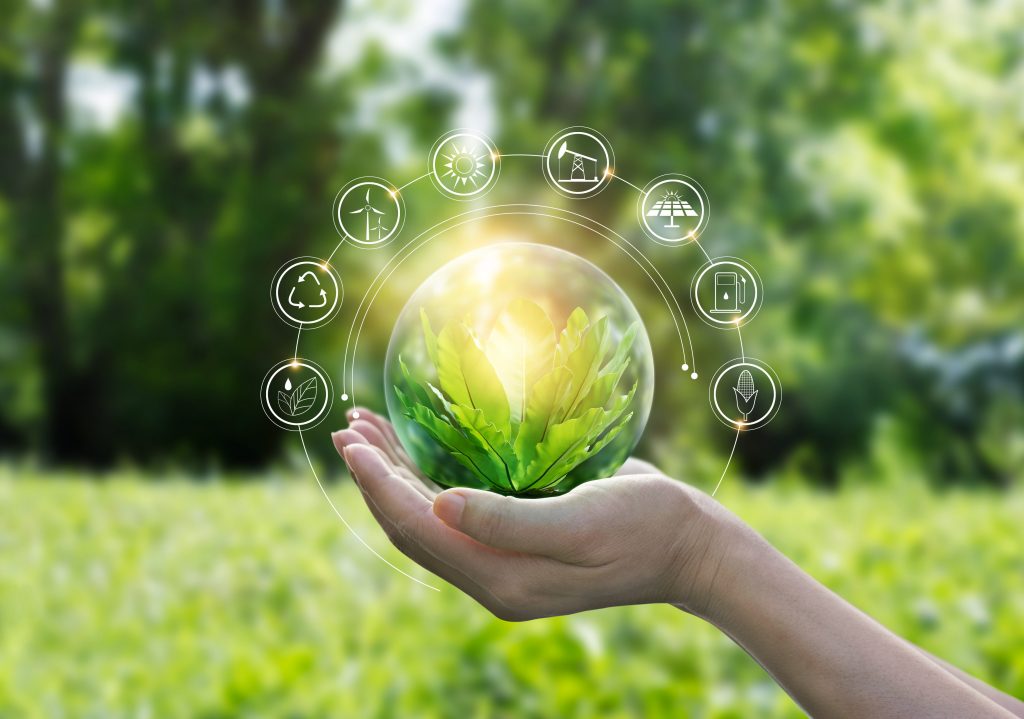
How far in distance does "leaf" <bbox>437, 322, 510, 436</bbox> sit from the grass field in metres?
1.11

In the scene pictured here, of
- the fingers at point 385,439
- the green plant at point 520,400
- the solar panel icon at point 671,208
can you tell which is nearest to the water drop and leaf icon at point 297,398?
the fingers at point 385,439

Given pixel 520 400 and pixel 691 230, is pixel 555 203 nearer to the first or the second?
pixel 691 230

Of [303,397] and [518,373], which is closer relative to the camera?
[518,373]

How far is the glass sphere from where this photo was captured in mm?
1524

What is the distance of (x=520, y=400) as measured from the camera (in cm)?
158

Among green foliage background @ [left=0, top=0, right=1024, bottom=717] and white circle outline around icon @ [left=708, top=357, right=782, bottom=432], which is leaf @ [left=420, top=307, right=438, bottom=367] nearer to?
white circle outline around icon @ [left=708, top=357, right=782, bottom=432]

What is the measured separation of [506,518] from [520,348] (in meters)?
0.40

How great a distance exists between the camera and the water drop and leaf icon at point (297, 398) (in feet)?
6.63

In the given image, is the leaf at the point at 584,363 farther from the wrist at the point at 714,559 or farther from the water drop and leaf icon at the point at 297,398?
the water drop and leaf icon at the point at 297,398

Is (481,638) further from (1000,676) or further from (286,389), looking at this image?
(1000,676)

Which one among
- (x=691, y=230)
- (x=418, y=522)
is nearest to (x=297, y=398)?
(x=418, y=522)

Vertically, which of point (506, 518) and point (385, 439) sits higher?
point (506, 518)

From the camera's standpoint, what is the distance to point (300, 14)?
26.1 ft

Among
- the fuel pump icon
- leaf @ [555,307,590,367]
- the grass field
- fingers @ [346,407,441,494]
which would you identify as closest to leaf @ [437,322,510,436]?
leaf @ [555,307,590,367]
